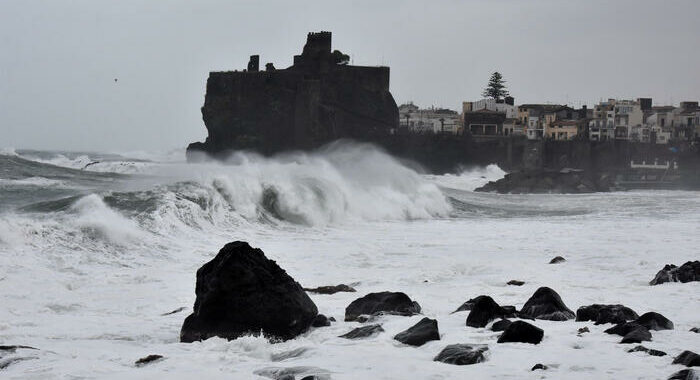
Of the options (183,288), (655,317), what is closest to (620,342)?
(655,317)

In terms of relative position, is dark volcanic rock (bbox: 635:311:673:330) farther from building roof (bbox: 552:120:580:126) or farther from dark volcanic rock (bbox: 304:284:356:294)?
building roof (bbox: 552:120:580:126)

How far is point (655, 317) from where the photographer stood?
709 cm

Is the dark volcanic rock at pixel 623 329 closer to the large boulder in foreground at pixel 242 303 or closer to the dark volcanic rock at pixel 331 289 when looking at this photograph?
the large boulder in foreground at pixel 242 303

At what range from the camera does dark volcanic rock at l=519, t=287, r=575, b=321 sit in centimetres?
756

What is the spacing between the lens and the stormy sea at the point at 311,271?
598 centimetres

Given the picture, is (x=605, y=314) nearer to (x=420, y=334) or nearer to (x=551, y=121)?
(x=420, y=334)

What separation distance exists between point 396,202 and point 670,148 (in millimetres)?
40539

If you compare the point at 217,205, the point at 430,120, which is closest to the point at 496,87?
the point at 430,120

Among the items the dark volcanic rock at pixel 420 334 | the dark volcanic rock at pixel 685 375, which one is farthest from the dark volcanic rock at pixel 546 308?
the dark volcanic rock at pixel 685 375

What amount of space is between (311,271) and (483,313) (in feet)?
13.8

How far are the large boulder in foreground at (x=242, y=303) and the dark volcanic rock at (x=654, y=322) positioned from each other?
243 centimetres

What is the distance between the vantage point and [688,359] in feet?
18.7

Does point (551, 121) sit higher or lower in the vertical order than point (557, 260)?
higher

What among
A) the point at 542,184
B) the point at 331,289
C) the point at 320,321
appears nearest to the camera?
the point at 320,321
